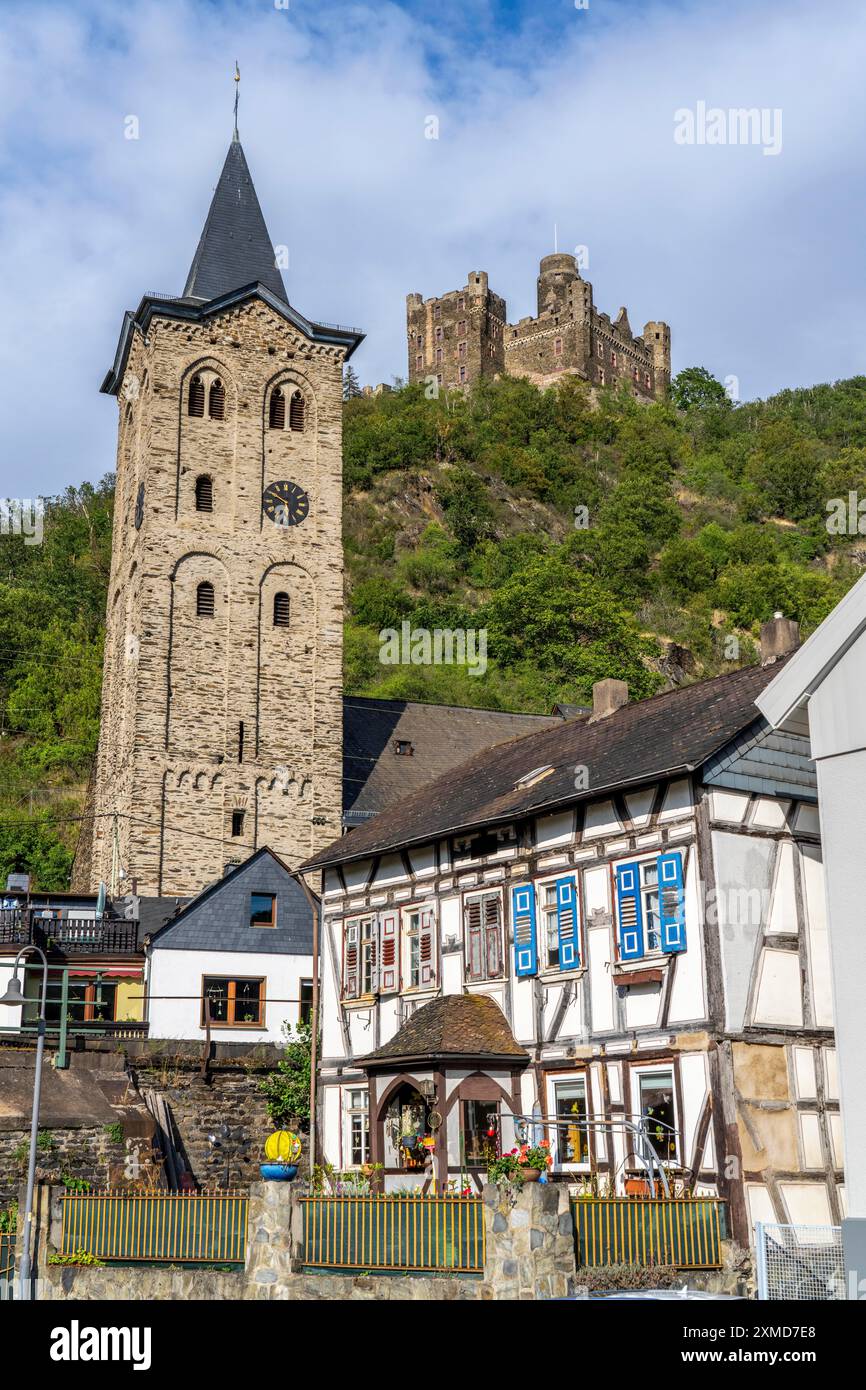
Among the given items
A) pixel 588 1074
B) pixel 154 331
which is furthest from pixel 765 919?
pixel 154 331

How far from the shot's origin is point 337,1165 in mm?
29219

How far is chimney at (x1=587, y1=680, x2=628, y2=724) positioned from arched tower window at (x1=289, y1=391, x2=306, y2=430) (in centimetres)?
2604

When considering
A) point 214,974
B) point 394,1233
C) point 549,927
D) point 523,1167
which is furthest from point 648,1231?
point 214,974

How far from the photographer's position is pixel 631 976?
2411 centimetres

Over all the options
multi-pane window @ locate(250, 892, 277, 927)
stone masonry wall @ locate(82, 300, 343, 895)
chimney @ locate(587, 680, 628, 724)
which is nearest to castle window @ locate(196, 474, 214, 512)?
stone masonry wall @ locate(82, 300, 343, 895)

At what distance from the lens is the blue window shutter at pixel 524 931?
2605cm

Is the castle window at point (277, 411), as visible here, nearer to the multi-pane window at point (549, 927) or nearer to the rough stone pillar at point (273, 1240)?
the multi-pane window at point (549, 927)

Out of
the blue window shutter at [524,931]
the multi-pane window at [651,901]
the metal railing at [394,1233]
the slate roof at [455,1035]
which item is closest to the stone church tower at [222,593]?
the slate roof at [455,1035]

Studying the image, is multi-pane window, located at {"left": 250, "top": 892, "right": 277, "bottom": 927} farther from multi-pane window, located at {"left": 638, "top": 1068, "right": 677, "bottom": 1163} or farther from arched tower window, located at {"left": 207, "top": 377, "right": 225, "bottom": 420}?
arched tower window, located at {"left": 207, "top": 377, "right": 225, "bottom": 420}

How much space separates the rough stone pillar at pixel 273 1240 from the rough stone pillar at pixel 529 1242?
109 inches

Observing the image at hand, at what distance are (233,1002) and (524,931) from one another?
12.3 meters

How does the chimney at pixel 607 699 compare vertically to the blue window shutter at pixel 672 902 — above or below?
above

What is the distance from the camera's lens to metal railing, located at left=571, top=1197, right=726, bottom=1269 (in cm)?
1730
